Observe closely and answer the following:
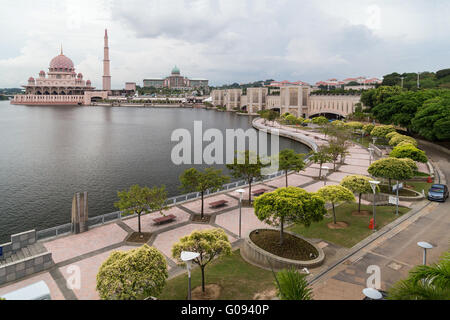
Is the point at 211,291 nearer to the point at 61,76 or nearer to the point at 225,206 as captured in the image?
the point at 225,206

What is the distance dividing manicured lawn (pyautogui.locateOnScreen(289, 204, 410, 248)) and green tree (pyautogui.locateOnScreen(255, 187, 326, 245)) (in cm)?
299

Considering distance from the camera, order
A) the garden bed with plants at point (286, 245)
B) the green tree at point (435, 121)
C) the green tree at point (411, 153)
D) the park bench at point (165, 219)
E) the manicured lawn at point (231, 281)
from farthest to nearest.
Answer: the green tree at point (435, 121)
the green tree at point (411, 153)
the park bench at point (165, 219)
the garden bed with plants at point (286, 245)
the manicured lawn at point (231, 281)

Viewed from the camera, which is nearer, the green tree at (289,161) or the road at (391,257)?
the road at (391,257)

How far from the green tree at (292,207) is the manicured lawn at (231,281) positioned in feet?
8.57

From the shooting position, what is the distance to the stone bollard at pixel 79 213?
1853cm

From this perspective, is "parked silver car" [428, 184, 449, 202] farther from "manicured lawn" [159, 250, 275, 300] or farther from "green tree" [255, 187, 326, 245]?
"manicured lawn" [159, 250, 275, 300]

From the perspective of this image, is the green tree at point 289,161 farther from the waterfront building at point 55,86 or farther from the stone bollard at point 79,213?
the waterfront building at point 55,86

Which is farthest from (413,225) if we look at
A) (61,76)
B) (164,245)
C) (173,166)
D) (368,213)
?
(61,76)

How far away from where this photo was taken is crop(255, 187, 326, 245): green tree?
1481 cm

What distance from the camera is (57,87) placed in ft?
600

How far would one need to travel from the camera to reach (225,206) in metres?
23.7

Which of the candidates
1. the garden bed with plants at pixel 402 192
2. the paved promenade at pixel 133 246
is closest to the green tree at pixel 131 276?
the paved promenade at pixel 133 246

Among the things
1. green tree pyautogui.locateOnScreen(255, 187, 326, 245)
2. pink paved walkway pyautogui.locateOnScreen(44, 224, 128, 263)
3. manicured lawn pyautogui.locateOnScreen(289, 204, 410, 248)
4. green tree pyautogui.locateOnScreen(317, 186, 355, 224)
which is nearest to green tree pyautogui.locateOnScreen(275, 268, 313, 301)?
green tree pyautogui.locateOnScreen(255, 187, 326, 245)

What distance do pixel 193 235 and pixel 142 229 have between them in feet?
26.7
